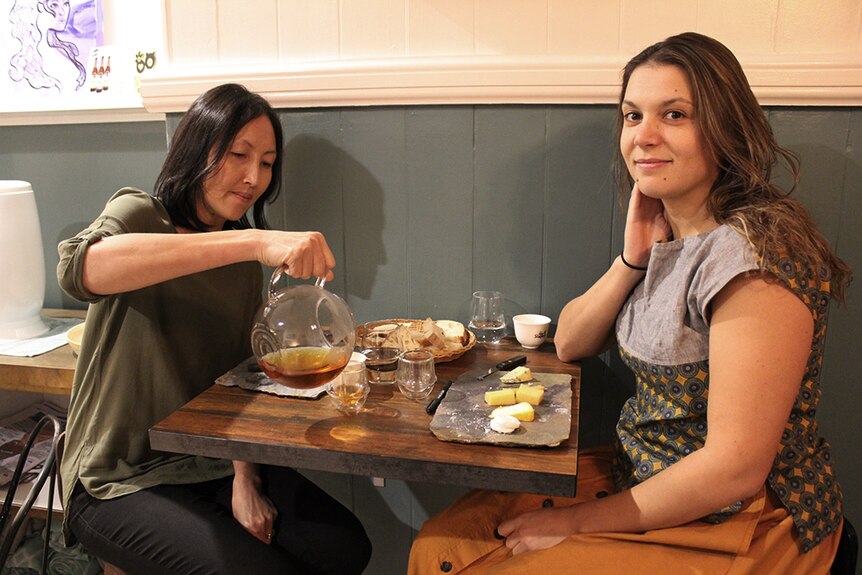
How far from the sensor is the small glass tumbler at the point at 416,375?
1.27 meters

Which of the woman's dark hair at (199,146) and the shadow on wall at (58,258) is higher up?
the woman's dark hair at (199,146)

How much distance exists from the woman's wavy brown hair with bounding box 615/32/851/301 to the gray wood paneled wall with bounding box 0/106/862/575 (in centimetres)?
45

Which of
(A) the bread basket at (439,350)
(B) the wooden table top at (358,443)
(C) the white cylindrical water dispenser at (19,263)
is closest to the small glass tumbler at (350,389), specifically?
(B) the wooden table top at (358,443)

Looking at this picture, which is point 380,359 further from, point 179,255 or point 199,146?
point 199,146

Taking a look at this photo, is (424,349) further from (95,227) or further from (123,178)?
(123,178)

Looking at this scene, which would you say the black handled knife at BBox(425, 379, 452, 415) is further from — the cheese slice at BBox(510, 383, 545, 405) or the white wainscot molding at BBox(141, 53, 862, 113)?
the white wainscot molding at BBox(141, 53, 862, 113)

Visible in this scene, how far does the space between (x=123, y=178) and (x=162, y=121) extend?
244mm

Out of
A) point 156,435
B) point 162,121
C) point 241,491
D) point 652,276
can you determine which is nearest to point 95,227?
point 156,435

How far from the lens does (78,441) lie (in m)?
1.37

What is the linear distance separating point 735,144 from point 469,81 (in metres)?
0.69

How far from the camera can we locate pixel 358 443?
109 centimetres

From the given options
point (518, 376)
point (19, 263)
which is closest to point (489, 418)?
point (518, 376)

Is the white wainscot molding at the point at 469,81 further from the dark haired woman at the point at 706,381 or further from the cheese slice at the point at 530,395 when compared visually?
the cheese slice at the point at 530,395

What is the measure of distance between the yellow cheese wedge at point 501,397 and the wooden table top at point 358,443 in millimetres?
113
